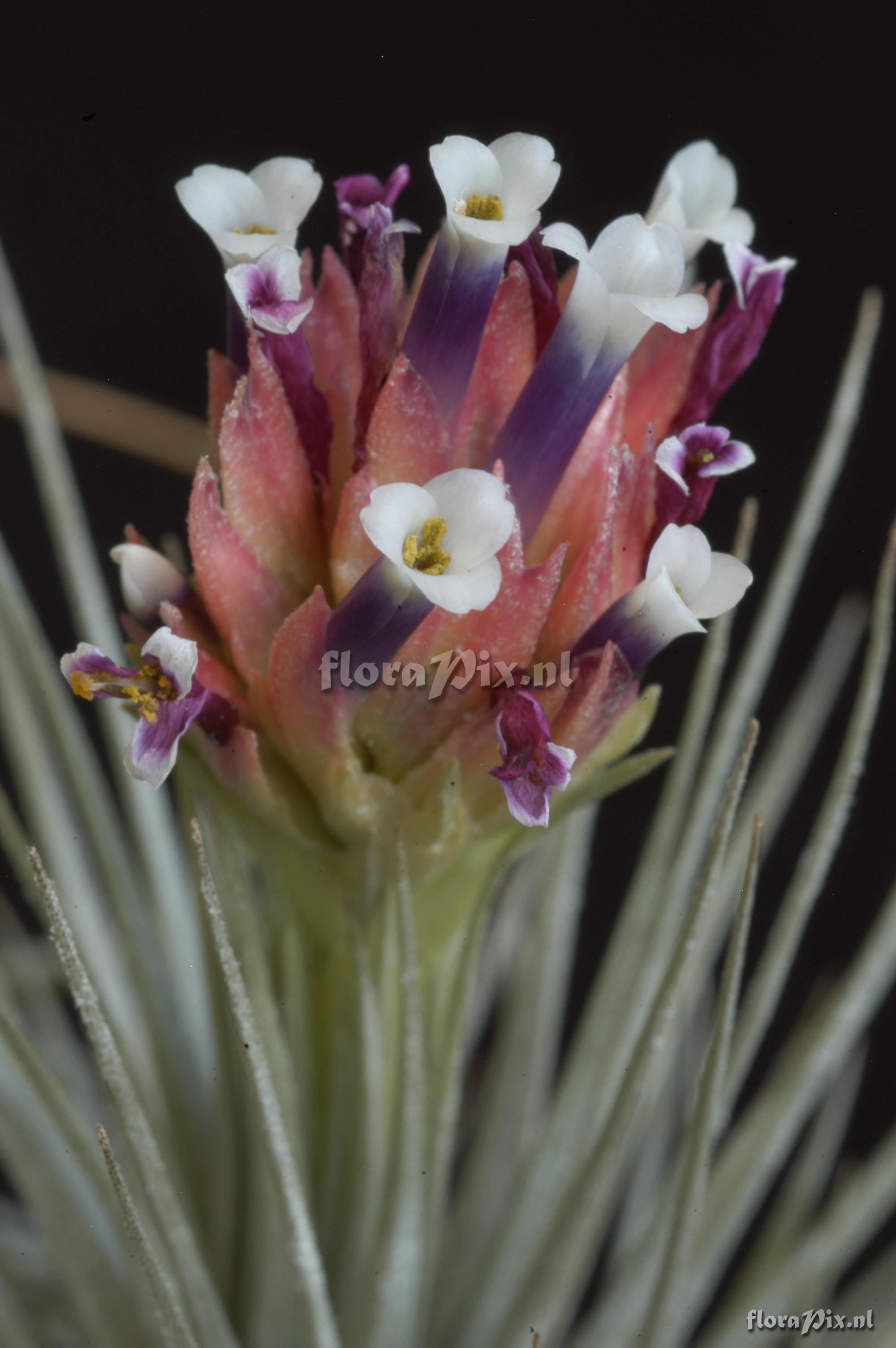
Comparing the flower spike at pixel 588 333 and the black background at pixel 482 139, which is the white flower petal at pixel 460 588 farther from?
the black background at pixel 482 139

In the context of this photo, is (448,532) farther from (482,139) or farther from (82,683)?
(482,139)

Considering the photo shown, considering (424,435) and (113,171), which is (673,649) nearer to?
(424,435)

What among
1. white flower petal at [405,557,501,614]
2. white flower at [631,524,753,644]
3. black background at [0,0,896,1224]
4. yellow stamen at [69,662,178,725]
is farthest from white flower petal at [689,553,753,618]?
black background at [0,0,896,1224]

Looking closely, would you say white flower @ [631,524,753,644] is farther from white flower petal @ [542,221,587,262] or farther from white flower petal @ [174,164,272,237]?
white flower petal @ [174,164,272,237]

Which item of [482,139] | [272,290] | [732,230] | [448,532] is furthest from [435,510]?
[482,139]

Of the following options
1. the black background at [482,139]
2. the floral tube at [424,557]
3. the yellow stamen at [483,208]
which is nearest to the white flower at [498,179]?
the yellow stamen at [483,208]

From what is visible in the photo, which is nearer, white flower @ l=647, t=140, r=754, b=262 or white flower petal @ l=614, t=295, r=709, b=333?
white flower petal @ l=614, t=295, r=709, b=333
